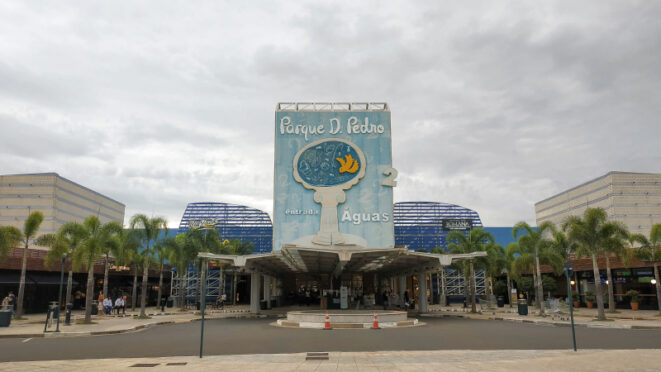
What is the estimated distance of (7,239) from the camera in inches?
1047

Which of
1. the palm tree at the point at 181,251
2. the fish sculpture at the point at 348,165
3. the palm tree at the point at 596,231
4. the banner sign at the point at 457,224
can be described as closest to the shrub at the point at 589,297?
the palm tree at the point at 596,231

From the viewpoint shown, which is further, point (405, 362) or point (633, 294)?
point (633, 294)

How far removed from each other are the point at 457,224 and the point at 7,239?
62480 mm

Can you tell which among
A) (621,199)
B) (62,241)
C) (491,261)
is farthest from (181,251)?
(621,199)

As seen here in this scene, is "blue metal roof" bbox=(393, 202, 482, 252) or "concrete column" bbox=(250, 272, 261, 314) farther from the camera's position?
"blue metal roof" bbox=(393, 202, 482, 252)

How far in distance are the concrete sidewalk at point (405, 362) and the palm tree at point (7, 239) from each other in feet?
57.5

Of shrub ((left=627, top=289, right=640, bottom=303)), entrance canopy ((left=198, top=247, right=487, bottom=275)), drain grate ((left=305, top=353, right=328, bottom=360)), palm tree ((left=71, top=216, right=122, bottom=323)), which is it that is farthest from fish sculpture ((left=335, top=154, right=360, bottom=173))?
drain grate ((left=305, top=353, right=328, bottom=360))

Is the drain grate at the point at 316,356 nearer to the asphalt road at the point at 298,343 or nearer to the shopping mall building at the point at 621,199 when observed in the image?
the asphalt road at the point at 298,343

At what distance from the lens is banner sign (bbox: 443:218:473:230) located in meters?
74.2

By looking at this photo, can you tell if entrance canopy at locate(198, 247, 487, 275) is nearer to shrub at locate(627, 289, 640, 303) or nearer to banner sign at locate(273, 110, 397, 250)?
banner sign at locate(273, 110, 397, 250)

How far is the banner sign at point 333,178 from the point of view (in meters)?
46.2

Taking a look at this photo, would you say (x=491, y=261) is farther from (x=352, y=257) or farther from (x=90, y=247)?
(x=90, y=247)

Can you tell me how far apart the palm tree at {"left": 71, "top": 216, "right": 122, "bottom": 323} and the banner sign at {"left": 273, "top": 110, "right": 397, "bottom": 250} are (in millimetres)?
18859

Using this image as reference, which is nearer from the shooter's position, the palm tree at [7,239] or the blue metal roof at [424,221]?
the palm tree at [7,239]
